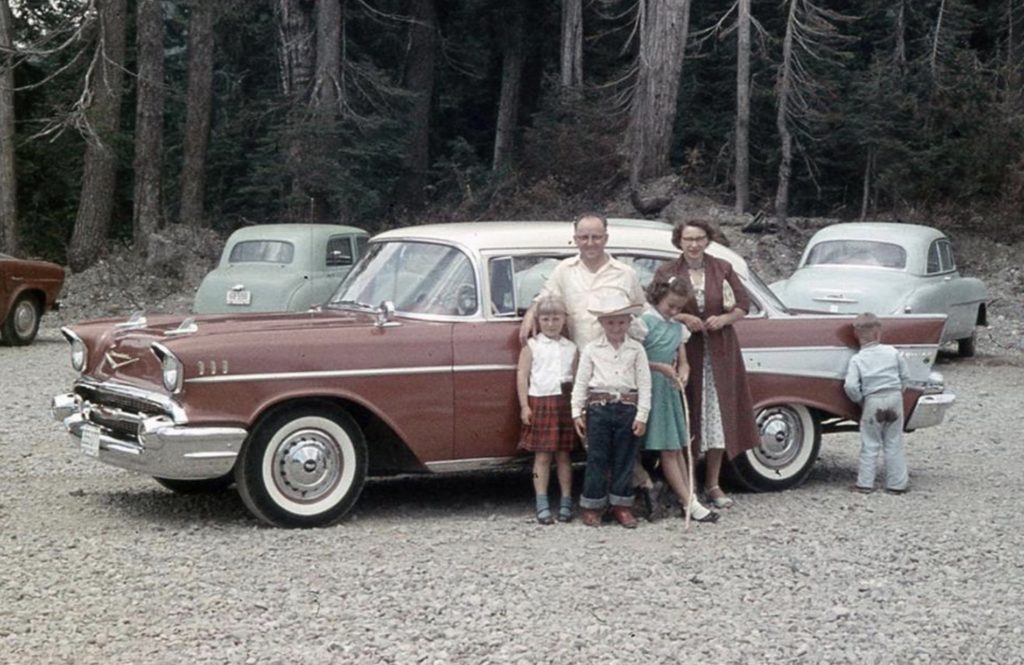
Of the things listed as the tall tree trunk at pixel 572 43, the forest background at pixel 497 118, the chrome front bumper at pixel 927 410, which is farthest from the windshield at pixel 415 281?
the tall tree trunk at pixel 572 43

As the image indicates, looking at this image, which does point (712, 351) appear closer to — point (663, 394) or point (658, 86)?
point (663, 394)

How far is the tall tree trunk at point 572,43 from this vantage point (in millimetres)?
34688

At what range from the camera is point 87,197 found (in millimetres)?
31375

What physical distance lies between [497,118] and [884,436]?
2956 cm

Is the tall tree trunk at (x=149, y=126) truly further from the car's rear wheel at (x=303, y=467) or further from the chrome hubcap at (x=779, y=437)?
the car's rear wheel at (x=303, y=467)

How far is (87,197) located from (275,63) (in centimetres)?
742

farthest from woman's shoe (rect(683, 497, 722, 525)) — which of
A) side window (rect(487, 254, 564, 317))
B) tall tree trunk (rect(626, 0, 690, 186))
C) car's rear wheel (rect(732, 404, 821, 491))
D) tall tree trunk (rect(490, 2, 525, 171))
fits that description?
tall tree trunk (rect(490, 2, 525, 171))

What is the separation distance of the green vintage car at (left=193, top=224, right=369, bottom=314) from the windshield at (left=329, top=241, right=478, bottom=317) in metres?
8.98

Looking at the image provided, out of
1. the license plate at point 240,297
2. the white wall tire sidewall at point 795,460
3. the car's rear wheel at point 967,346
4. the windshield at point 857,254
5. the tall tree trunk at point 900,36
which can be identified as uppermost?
the tall tree trunk at point 900,36

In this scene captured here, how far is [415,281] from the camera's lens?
9.09m

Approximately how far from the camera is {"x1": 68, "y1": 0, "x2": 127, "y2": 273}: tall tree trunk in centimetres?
3064

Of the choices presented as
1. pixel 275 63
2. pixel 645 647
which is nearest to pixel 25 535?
pixel 645 647

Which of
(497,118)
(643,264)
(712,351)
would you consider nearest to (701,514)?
(712,351)

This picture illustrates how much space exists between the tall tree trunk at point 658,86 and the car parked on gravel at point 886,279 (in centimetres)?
883
